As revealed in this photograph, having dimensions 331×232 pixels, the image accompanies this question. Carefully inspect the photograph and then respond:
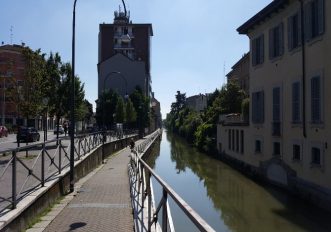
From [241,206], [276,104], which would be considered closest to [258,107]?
[276,104]

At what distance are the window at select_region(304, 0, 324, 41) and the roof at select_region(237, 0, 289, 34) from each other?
9.06 feet

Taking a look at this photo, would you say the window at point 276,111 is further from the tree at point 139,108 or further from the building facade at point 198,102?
the building facade at point 198,102

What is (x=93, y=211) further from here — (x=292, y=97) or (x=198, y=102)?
(x=198, y=102)

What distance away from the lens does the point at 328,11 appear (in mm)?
17641

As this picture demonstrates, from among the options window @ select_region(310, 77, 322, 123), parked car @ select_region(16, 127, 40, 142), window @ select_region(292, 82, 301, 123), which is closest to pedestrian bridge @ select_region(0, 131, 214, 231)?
window @ select_region(310, 77, 322, 123)

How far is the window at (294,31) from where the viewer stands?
2123cm

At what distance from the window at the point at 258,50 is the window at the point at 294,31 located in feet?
14.7

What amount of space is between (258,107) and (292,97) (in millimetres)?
6193

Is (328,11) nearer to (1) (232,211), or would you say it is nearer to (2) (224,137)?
(1) (232,211)

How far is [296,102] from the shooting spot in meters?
21.5

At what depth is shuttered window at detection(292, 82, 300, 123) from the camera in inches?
838

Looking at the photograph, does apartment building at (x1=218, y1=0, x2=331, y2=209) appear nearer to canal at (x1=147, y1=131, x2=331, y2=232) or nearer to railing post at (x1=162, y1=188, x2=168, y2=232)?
canal at (x1=147, y1=131, x2=331, y2=232)

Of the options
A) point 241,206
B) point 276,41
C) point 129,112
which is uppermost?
point 276,41

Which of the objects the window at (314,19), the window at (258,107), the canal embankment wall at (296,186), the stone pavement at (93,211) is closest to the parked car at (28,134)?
the canal embankment wall at (296,186)
